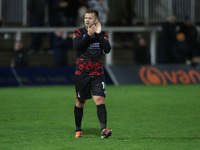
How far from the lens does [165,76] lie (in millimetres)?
22109

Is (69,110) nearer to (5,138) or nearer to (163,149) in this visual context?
(5,138)

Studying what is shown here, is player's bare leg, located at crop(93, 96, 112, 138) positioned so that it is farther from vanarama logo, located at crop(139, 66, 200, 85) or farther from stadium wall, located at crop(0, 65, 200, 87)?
vanarama logo, located at crop(139, 66, 200, 85)

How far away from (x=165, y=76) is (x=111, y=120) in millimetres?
10992

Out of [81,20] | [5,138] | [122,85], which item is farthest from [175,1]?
[5,138]

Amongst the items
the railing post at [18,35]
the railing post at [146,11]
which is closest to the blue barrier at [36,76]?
the railing post at [18,35]

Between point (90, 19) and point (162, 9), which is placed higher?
point (90, 19)

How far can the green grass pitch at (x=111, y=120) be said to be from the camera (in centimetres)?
827

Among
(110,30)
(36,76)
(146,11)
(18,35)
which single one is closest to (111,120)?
(36,76)

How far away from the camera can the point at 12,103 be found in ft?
48.9

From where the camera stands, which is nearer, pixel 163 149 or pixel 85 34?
pixel 163 149

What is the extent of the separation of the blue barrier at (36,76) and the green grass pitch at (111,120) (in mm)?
1540

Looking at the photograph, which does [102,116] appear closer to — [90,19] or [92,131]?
[92,131]

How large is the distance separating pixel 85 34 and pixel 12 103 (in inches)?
264

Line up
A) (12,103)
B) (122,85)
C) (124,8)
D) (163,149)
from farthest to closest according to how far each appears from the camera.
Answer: (124,8) < (122,85) < (12,103) < (163,149)
